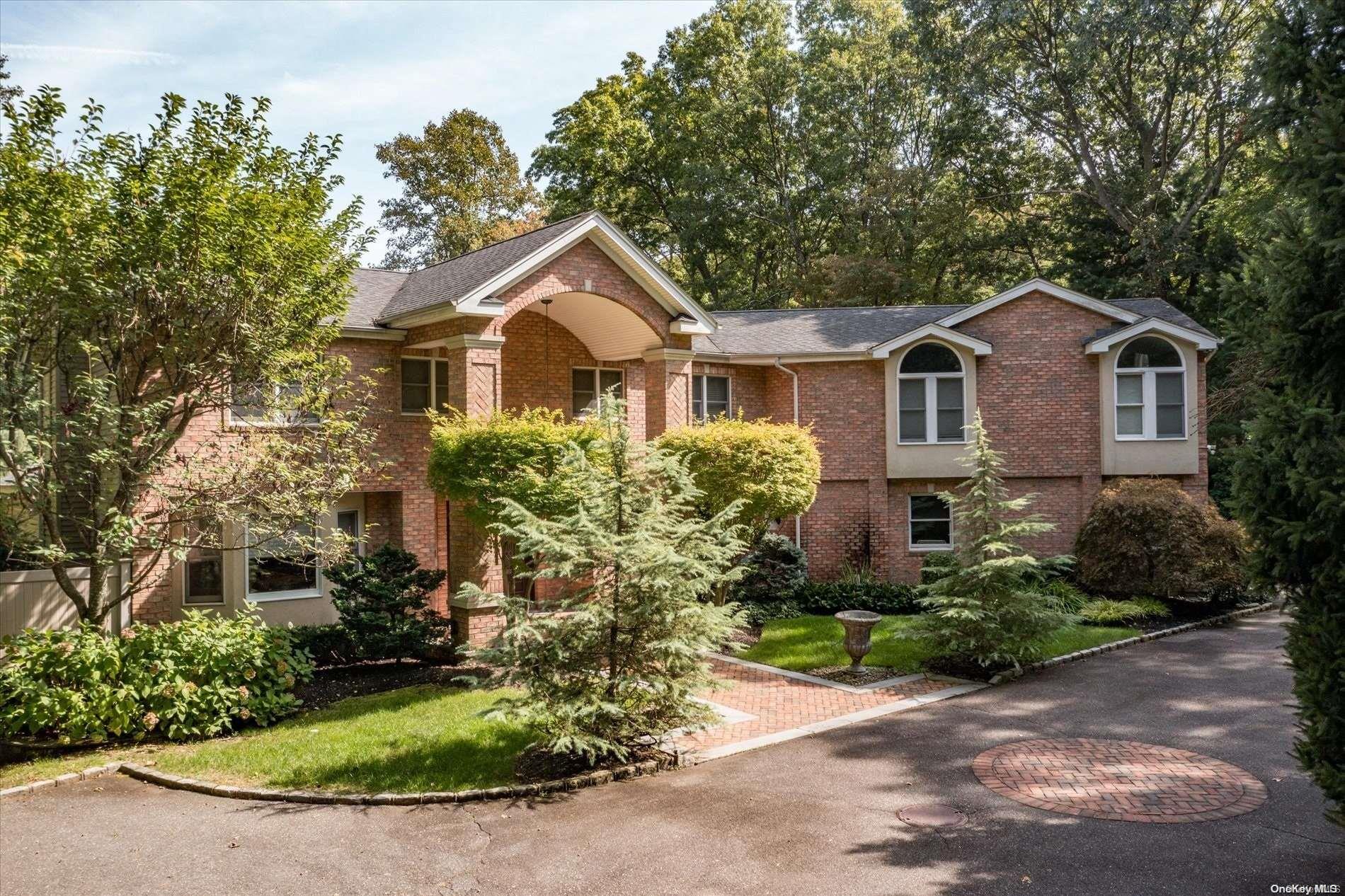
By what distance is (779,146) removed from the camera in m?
38.2

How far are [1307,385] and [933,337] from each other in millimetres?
15544

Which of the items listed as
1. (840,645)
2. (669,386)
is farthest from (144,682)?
(840,645)

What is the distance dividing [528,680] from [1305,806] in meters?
7.90

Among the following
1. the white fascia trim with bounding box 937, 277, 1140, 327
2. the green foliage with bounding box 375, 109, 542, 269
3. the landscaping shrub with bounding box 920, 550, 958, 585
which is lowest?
the landscaping shrub with bounding box 920, 550, 958, 585

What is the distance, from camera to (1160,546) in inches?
730

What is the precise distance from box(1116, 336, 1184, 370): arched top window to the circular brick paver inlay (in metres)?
13.3

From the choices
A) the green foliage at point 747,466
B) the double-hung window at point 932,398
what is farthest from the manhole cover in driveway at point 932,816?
the double-hung window at point 932,398

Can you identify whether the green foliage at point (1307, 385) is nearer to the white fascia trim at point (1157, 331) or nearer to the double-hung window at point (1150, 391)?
the white fascia trim at point (1157, 331)

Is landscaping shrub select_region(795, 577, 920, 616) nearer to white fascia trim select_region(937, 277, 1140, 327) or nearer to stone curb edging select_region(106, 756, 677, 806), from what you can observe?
white fascia trim select_region(937, 277, 1140, 327)

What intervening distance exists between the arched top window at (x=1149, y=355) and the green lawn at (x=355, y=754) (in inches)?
681

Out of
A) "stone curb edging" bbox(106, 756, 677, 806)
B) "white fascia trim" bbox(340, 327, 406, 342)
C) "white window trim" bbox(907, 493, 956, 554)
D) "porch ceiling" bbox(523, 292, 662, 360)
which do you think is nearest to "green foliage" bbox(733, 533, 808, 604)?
"white window trim" bbox(907, 493, 956, 554)

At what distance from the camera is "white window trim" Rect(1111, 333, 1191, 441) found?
70.3 feet

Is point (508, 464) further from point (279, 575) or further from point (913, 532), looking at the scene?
point (913, 532)

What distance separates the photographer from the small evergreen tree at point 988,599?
1428cm
